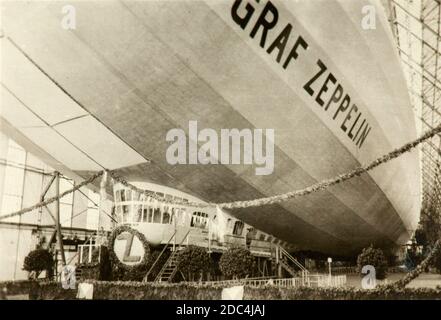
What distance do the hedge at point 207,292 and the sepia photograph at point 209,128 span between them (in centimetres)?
3

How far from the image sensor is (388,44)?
12.5 metres

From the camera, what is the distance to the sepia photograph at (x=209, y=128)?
8.81m

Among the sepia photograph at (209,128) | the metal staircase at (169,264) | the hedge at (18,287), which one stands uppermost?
the sepia photograph at (209,128)

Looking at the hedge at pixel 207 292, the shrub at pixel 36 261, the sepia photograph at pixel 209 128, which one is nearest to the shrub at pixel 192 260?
the sepia photograph at pixel 209 128

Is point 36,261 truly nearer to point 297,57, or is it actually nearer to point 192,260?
point 192,260

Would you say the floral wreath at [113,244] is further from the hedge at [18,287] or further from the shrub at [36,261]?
the shrub at [36,261]

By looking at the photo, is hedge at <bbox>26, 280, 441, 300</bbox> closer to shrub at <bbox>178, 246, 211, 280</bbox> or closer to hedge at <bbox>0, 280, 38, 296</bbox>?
hedge at <bbox>0, 280, 38, 296</bbox>

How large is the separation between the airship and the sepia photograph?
0.13 feet

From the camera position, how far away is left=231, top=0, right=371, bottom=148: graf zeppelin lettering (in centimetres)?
904

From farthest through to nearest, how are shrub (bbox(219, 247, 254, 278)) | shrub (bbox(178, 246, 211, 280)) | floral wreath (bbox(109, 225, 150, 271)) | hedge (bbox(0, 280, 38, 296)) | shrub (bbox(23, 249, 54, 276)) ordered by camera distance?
shrub (bbox(23, 249, 54, 276))
floral wreath (bbox(109, 225, 150, 271))
shrub (bbox(178, 246, 211, 280))
shrub (bbox(219, 247, 254, 278))
hedge (bbox(0, 280, 38, 296))

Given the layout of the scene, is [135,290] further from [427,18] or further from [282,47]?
[427,18]

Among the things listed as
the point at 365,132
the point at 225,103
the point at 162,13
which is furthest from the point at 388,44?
the point at 162,13

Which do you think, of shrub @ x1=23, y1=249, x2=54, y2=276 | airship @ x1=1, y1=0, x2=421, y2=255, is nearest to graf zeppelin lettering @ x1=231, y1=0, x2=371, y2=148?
airship @ x1=1, y1=0, x2=421, y2=255

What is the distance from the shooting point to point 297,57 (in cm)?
995
